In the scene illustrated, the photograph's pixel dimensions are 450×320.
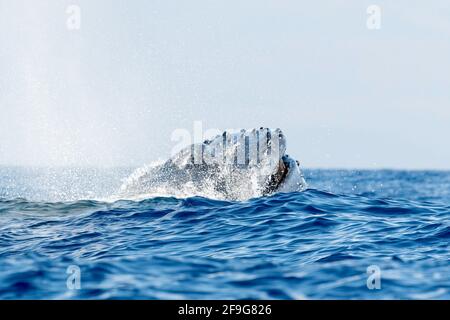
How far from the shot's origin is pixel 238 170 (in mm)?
18750

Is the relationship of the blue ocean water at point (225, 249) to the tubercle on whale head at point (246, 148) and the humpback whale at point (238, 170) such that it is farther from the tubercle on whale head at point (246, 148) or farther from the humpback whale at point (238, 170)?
the tubercle on whale head at point (246, 148)

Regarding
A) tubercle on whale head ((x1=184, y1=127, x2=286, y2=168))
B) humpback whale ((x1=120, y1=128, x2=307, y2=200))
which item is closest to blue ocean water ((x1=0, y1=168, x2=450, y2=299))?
humpback whale ((x1=120, y1=128, x2=307, y2=200))

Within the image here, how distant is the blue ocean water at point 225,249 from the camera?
9477 mm

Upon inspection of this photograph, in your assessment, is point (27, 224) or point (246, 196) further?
point (246, 196)

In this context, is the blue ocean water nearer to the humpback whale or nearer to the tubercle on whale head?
the humpback whale

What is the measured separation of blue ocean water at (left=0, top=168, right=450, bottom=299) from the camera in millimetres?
9477

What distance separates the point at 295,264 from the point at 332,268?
2.01 ft

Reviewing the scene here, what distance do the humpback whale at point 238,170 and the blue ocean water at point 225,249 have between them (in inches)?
32.4

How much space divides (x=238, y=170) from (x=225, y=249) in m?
6.82

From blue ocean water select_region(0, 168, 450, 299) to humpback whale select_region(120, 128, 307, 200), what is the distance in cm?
82

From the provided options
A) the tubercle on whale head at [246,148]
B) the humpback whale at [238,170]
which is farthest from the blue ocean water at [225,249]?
the tubercle on whale head at [246,148]
